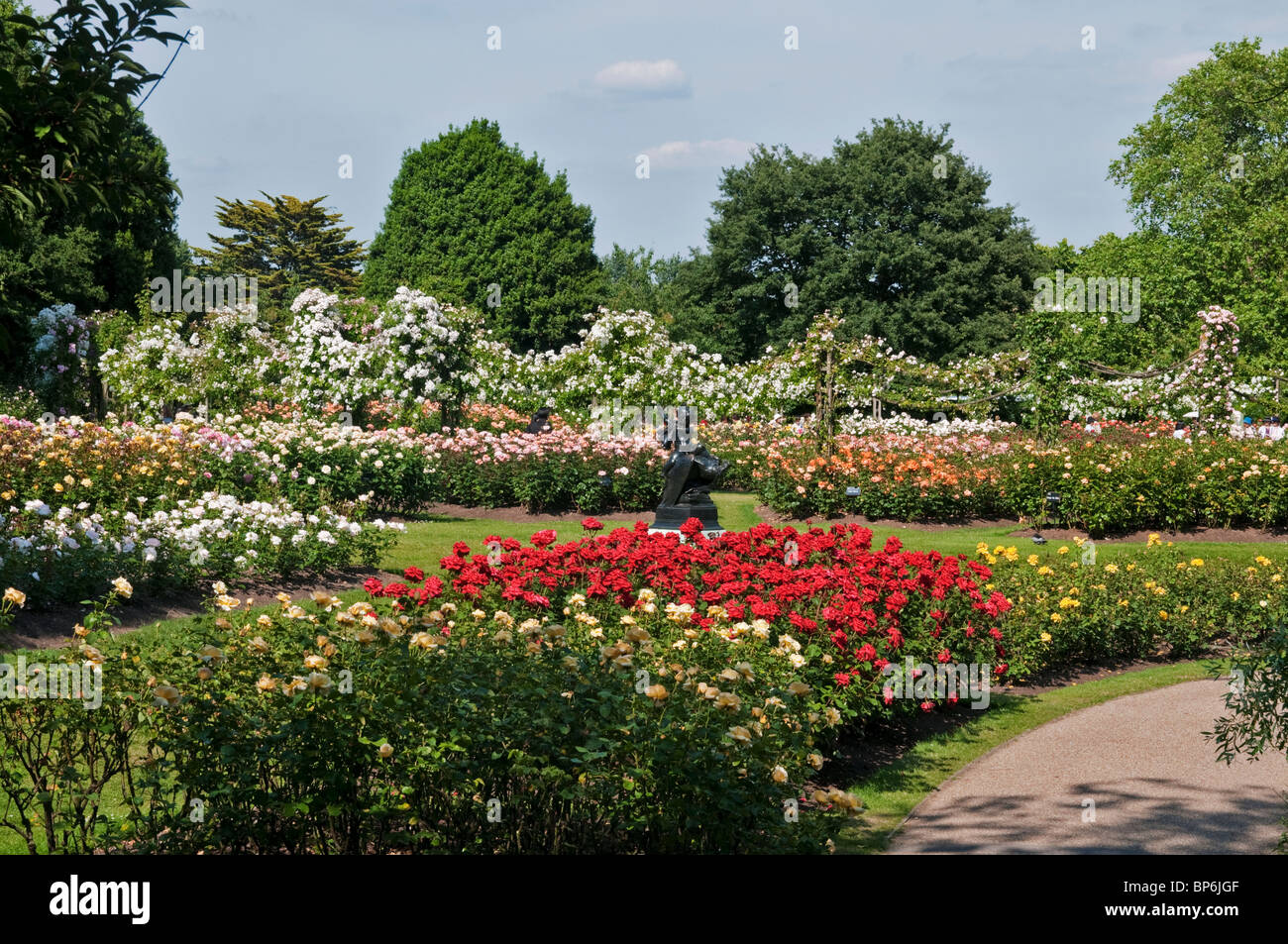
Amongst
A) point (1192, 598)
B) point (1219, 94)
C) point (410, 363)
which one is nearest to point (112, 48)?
point (1192, 598)

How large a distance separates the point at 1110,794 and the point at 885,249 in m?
32.1

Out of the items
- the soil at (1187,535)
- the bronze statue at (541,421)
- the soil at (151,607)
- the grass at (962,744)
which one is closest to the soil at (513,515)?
the bronze statue at (541,421)

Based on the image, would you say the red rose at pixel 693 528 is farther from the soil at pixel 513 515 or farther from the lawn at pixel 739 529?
the soil at pixel 513 515

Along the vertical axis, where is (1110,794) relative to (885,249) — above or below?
below

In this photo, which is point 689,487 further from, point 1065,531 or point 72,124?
point 72,124

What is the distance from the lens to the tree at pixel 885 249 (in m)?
35.6

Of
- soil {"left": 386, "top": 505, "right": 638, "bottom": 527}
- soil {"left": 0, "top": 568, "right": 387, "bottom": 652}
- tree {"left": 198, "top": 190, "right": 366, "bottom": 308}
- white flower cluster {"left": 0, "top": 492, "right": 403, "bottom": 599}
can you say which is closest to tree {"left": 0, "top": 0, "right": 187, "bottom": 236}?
soil {"left": 0, "top": 568, "right": 387, "bottom": 652}

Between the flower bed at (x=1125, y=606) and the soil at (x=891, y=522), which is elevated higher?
the soil at (x=891, y=522)

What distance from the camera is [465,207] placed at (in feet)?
143

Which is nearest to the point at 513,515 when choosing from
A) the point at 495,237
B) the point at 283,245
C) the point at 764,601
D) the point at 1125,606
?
the point at 1125,606

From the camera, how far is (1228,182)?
107 feet

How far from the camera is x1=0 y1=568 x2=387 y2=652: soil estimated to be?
23.8 ft

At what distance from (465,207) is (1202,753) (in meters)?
40.2

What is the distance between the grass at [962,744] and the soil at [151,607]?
12.8 ft
